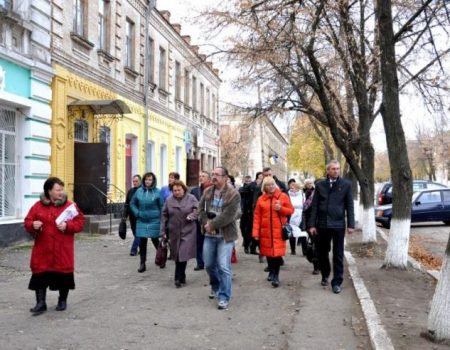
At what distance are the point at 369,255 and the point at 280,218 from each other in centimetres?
421

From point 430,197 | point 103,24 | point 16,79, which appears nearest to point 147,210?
point 16,79

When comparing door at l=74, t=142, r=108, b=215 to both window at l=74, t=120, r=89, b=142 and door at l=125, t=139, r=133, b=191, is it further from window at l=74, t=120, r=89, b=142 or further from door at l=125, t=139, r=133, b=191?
door at l=125, t=139, r=133, b=191

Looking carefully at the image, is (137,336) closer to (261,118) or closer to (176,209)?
(176,209)

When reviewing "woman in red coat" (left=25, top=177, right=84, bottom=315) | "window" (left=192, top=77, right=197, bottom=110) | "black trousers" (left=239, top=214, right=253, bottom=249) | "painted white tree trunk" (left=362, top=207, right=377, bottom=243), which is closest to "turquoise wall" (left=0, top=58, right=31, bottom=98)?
"black trousers" (left=239, top=214, right=253, bottom=249)

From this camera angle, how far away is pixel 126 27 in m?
18.7

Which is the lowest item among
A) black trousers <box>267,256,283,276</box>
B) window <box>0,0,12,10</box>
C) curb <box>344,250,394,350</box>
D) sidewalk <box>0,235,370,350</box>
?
sidewalk <box>0,235,370,350</box>

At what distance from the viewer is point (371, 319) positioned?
18.6ft

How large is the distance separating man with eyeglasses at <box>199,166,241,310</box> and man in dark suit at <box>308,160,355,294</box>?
55.7 inches

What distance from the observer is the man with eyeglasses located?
21.1ft

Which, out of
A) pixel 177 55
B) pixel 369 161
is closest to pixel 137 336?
pixel 369 161

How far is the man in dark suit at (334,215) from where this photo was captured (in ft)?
23.9

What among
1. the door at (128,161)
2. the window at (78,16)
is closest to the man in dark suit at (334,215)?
the window at (78,16)

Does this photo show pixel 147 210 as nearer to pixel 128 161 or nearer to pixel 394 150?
pixel 394 150

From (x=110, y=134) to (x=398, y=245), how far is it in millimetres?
11000
